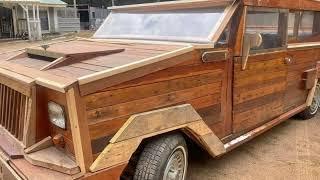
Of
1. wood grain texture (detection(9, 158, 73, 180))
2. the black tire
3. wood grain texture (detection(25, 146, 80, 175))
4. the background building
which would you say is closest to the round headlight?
wood grain texture (detection(25, 146, 80, 175))

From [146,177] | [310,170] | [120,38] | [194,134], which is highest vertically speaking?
[120,38]

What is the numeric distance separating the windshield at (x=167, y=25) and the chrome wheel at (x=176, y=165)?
1.12 meters

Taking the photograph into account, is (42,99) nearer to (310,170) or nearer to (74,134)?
(74,134)

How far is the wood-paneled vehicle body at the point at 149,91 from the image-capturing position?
104 inches

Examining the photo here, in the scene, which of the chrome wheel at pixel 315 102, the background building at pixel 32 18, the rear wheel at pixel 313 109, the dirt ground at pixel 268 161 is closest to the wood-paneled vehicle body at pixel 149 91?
the dirt ground at pixel 268 161

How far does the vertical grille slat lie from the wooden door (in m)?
2.12

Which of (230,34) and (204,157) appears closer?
(230,34)

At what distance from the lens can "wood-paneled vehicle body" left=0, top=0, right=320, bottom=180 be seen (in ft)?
8.66

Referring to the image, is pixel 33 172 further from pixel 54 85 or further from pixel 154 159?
pixel 154 159

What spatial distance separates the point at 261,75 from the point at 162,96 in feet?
5.60

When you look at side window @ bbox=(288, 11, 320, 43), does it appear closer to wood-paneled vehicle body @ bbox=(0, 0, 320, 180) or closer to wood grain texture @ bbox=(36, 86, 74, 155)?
wood-paneled vehicle body @ bbox=(0, 0, 320, 180)

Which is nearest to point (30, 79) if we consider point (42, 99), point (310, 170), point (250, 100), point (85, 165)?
point (42, 99)

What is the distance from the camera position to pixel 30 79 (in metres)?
2.76

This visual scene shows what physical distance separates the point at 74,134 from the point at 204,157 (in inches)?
94.5
